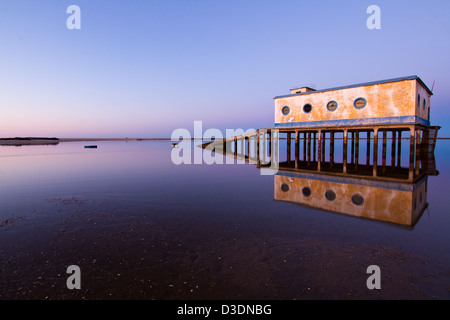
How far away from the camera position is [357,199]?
40.3 ft

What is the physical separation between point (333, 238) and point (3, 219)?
12027 millimetres

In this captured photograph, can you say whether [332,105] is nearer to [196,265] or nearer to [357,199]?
[357,199]

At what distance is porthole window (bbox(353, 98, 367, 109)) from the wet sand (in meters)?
15.0

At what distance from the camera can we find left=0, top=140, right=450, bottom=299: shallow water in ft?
16.5

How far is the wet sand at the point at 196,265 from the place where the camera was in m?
4.93

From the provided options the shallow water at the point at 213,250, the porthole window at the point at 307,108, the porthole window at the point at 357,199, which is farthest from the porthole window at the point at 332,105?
the shallow water at the point at 213,250

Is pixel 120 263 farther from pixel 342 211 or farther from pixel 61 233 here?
pixel 342 211

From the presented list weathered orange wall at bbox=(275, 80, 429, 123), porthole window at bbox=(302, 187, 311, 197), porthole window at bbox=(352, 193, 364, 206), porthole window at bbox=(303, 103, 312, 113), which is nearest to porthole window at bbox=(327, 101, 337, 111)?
weathered orange wall at bbox=(275, 80, 429, 123)

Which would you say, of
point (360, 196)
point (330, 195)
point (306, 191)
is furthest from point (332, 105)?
point (330, 195)

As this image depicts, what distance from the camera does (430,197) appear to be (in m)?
13.1

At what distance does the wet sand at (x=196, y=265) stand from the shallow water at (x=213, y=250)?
3 centimetres

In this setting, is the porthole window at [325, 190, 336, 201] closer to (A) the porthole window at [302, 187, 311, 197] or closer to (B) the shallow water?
(A) the porthole window at [302, 187, 311, 197]

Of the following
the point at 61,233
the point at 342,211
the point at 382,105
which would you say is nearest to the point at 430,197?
the point at 342,211

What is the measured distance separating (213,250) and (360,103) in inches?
697
